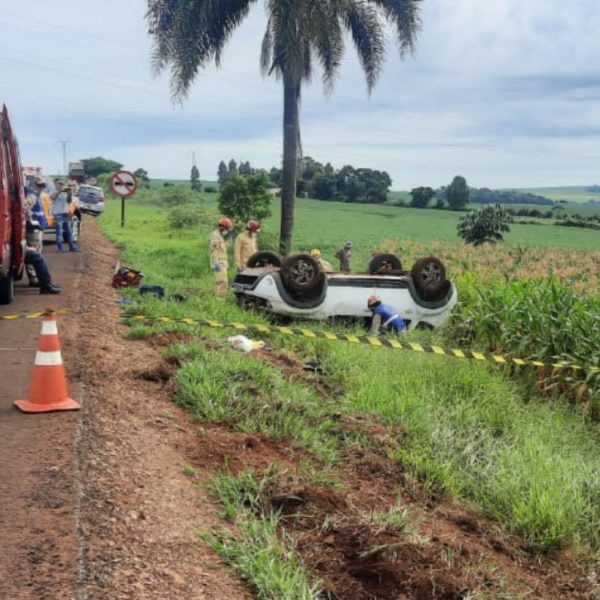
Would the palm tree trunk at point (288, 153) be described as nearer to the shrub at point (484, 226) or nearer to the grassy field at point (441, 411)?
the grassy field at point (441, 411)

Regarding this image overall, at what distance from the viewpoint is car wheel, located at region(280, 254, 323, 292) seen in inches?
411

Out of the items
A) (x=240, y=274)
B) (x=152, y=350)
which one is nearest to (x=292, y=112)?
(x=240, y=274)

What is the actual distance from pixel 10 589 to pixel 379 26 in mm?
18299

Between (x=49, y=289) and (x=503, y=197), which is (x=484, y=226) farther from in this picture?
(x=503, y=197)

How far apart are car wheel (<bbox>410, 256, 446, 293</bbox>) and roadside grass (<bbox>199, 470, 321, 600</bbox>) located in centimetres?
695

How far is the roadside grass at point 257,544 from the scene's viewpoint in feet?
11.1

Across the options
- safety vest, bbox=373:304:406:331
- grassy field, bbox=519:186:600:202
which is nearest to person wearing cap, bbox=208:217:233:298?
safety vest, bbox=373:304:406:331

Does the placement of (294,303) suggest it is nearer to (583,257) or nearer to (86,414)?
(86,414)

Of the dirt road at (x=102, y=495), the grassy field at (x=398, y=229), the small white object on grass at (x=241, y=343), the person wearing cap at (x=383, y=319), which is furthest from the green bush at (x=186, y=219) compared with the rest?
the dirt road at (x=102, y=495)

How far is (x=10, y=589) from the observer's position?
10.0 feet

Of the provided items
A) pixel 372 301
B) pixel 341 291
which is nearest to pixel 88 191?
pixel 341 291

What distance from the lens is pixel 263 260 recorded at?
482 inches

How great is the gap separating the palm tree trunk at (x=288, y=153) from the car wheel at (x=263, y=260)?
21.1ft

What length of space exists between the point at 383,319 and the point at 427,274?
1118 millimetres
